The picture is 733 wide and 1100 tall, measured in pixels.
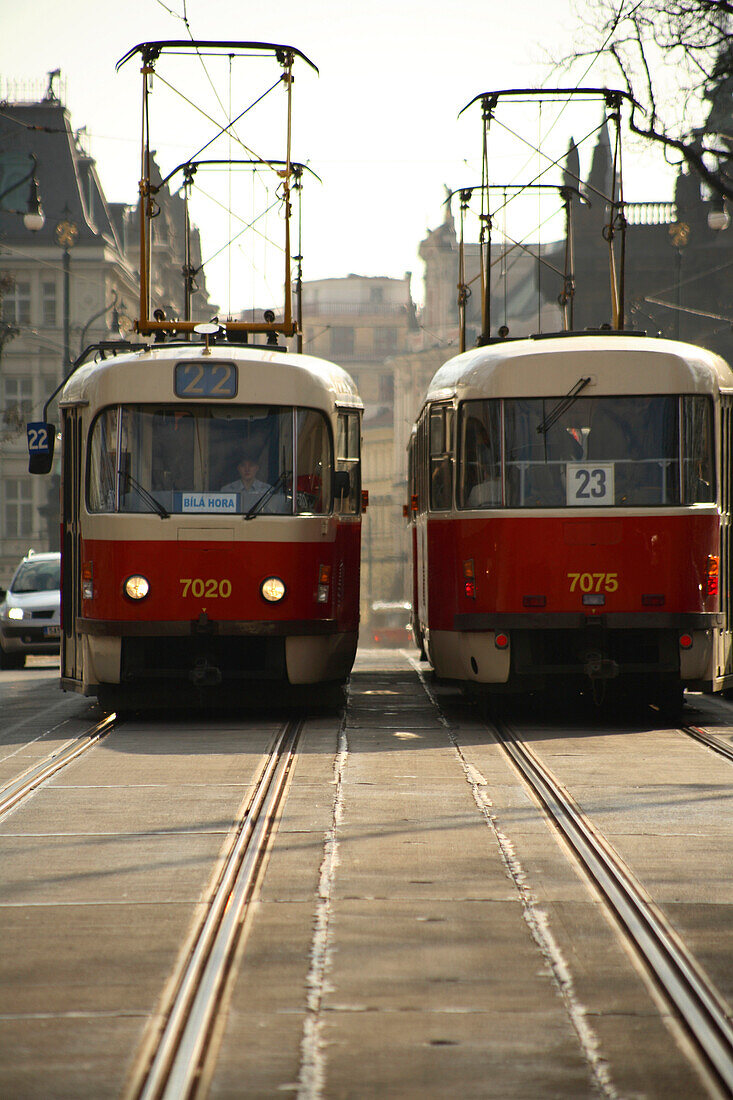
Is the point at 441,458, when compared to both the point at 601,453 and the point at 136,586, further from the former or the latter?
the point at 136,586

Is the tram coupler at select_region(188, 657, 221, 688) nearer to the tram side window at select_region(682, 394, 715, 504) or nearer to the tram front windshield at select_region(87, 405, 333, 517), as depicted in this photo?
the tram front windshield at select_region(87, 405, 333, 517)

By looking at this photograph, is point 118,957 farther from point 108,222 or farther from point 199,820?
point 108,222

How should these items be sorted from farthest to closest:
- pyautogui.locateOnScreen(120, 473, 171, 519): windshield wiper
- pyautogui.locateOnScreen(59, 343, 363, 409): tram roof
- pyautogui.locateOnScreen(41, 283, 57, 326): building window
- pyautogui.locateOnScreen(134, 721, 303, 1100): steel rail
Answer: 1. pyautogui.locateOnScreen(41, 283, 57, 326): building window
2. pyautogui.locateOnScreen(59, 343, 363, 409): tram roof
3. pyautogui.locateOnScreen(120, 473, 171, 519): windshield wiper
4. pyautogui.locateOnScreen(134, 721, 303, 1100): steel rail

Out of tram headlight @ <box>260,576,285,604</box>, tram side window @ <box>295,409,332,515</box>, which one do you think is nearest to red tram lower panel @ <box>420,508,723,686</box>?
tram side window @ <box>295,409,332,515</box>

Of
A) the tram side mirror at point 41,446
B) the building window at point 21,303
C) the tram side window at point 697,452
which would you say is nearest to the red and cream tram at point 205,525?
the tram side mirror at point 41,446

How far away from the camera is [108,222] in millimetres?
66938

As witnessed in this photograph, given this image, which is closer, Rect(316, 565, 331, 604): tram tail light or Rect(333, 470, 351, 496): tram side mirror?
Rect(316, 565, 331, 604): tram tail light

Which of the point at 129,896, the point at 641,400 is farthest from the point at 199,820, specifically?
the point at 641,400

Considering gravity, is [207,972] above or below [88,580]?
below

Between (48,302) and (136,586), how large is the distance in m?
51.7

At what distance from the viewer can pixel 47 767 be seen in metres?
10.2

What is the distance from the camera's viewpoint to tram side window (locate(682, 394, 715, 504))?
42.4 feet

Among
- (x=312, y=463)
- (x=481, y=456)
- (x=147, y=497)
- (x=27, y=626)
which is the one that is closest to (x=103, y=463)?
(x=147, y=497)

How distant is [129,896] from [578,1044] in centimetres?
243
